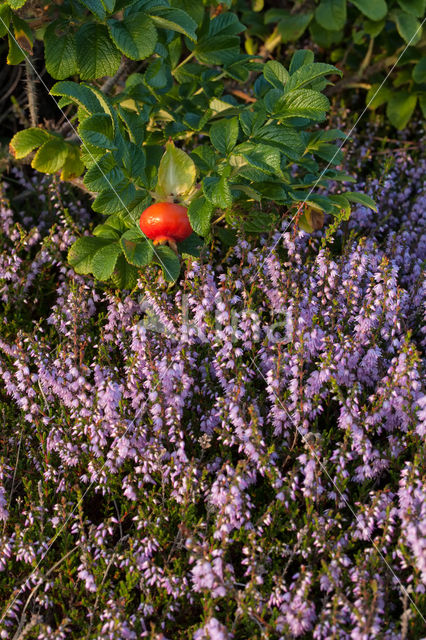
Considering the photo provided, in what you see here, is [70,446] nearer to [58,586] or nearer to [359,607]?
[58,586]

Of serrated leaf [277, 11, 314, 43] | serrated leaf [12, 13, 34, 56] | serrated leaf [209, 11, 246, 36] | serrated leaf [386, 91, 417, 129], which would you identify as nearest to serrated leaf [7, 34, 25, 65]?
serrated leaf [12, 13, 34, 56]

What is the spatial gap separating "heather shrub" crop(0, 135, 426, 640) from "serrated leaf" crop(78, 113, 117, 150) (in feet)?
2.08

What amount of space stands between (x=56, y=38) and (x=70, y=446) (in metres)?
1.79

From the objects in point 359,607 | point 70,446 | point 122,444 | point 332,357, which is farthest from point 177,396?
point 359,607

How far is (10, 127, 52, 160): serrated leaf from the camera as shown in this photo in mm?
2764

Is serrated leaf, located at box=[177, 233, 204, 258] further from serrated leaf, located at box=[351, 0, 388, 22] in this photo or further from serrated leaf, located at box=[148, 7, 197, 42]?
serrated leaf, located at box=[351, 0, 388, 22]

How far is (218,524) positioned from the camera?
6.39ft

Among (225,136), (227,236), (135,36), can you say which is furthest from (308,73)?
(227,236)

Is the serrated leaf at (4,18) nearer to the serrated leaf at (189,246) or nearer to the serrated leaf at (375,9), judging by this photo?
the serrated leaf at (189,246)

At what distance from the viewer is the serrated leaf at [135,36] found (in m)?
2.43

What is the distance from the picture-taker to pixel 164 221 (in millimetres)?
2434

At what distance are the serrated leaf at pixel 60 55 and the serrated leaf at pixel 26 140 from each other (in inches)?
13.2

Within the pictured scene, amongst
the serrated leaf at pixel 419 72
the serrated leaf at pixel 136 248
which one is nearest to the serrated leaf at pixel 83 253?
the serrated leaf at pixel 136 248

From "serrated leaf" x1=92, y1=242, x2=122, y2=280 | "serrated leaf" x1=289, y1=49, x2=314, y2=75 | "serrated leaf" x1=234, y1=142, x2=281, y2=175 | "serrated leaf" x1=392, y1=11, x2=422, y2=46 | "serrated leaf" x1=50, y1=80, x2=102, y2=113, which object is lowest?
"serrated leaf" x1=392, y1=11, x2=422, y2=46
